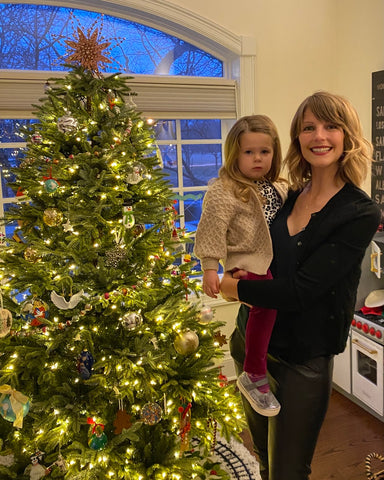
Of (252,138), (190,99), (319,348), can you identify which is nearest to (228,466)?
(319,348)

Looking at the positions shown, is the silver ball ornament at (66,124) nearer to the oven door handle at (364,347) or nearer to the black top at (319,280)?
the black top at (319,280)

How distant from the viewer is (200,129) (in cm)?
328

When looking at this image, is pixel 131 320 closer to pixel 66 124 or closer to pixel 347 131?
pixel 66 124

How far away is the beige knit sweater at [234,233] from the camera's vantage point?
4.81 feet

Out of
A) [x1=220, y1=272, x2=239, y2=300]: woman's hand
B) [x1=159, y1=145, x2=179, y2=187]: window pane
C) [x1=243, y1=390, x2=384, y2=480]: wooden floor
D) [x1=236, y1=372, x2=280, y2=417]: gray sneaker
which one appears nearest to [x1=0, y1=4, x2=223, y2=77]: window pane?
[x1=159, y1=145, x2=179, y2=187]: window pane

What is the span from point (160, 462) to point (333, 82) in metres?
2.93

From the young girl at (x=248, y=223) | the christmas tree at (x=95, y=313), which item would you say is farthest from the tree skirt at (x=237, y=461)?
the young girl at (x=248, y=223)

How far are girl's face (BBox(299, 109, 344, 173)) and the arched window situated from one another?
158 centimetres

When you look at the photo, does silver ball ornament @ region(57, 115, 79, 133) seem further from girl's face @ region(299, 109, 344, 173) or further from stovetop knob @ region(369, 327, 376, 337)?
stovetop knob @ region(369, 327, 376, 337)

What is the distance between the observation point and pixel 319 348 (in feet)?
4.33

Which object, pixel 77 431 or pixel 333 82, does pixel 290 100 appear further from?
pixel 77 431

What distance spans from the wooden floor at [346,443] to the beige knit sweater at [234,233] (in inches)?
57.1

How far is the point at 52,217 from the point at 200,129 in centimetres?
191

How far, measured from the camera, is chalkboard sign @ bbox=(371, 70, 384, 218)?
297 cm
